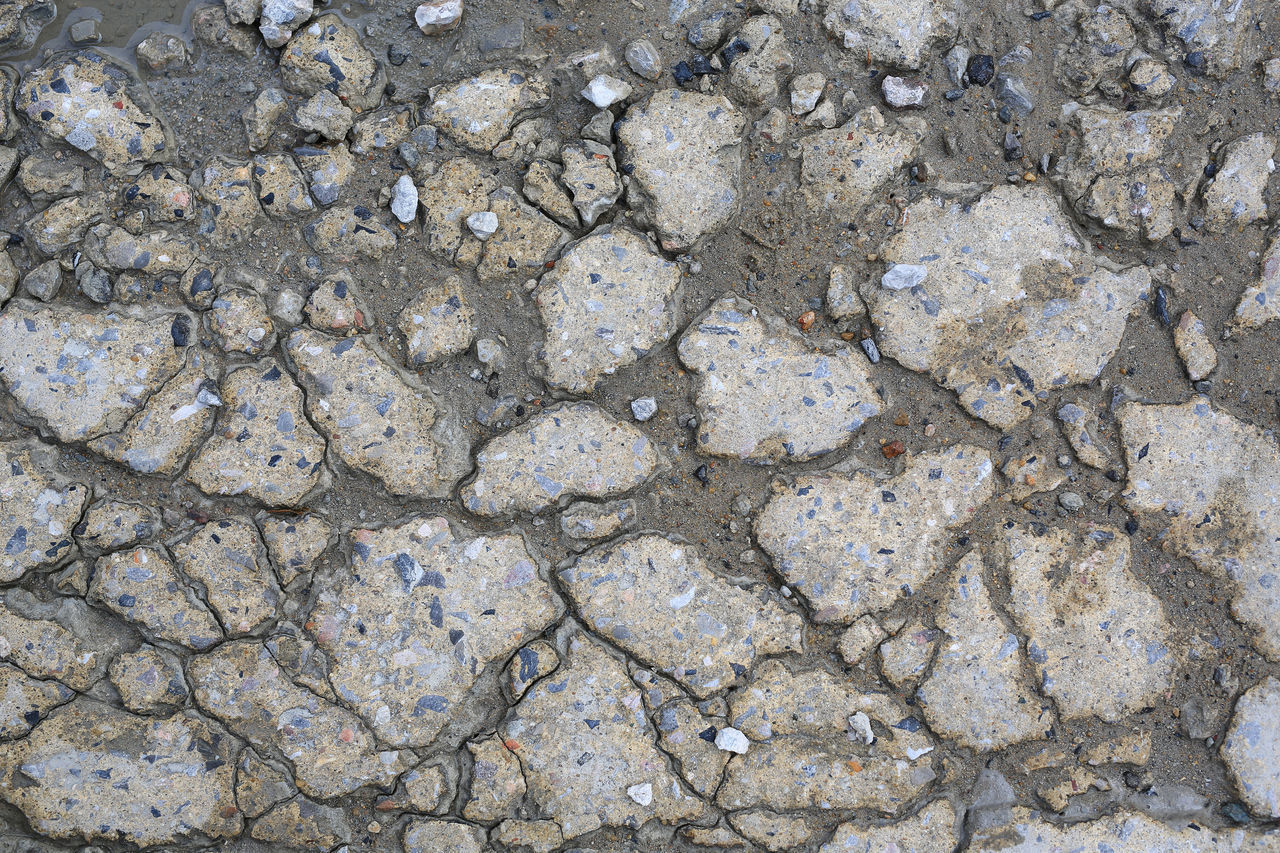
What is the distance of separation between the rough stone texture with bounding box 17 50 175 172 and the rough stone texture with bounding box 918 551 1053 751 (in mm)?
1881

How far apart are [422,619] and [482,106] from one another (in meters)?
1.06

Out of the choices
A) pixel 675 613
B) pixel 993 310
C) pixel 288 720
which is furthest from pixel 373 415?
pixel 993 310

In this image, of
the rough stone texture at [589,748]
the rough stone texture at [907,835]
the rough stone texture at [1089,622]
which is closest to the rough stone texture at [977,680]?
the rough stone texture at [1089,622]

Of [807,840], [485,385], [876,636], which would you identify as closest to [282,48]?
[485,385]

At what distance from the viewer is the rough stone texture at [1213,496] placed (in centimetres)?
177

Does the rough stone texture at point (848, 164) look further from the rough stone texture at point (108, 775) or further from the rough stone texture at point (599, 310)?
the rough stone texture at point (108, 775)

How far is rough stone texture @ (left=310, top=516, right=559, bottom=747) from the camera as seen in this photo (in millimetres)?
1640

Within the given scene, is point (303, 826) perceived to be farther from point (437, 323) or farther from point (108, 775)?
point (437, 323)

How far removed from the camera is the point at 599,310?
1.71 m

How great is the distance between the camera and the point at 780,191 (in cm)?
176

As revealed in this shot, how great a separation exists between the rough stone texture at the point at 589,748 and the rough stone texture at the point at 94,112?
134 cm

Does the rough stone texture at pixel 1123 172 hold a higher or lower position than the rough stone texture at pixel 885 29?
lower

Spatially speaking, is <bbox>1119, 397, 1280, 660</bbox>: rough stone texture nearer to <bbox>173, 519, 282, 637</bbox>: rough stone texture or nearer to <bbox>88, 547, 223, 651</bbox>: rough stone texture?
<bbox>173, 519, 282, 637</bbox>: rough stone texture

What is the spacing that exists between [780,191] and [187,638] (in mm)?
1497
